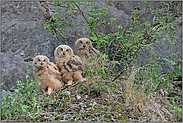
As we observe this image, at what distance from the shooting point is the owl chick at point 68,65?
5095 mm

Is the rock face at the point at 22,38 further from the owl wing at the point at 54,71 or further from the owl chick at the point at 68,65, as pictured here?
the owl wing at the point at 54,71

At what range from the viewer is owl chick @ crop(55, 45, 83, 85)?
5095mm

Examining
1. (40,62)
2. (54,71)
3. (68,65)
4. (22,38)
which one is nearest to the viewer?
(40,62)

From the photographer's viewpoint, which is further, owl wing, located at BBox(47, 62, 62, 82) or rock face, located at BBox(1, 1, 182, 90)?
rock face, located at BBox(1, 1, 182, 90)

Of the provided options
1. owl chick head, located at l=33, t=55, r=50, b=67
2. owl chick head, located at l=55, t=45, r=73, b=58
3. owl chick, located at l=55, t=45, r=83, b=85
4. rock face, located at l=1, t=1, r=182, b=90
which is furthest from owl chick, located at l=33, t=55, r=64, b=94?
rock face, located at l=1, t=1, r=182, b=90

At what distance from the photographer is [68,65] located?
514 centimetres

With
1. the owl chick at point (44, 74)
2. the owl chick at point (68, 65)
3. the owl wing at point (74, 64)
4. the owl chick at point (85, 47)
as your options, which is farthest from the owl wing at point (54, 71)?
the owl chick at point (85, 47)

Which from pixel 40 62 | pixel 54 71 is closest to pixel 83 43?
pixel 54 71

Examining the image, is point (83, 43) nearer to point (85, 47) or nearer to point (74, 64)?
point (85, 47)

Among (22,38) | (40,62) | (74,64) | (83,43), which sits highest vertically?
(22,38)

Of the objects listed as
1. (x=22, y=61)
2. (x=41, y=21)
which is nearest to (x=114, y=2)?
(x=41, y=21)

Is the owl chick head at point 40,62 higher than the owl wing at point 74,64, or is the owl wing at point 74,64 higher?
the owl chick head at point 40,62

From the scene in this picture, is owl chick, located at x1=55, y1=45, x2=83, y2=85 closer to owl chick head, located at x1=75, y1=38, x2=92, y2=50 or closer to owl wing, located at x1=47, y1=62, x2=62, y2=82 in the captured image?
owl wing, located at x1=47, y1=62, x2=62, y2=82

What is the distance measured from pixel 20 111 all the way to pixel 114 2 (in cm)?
485
